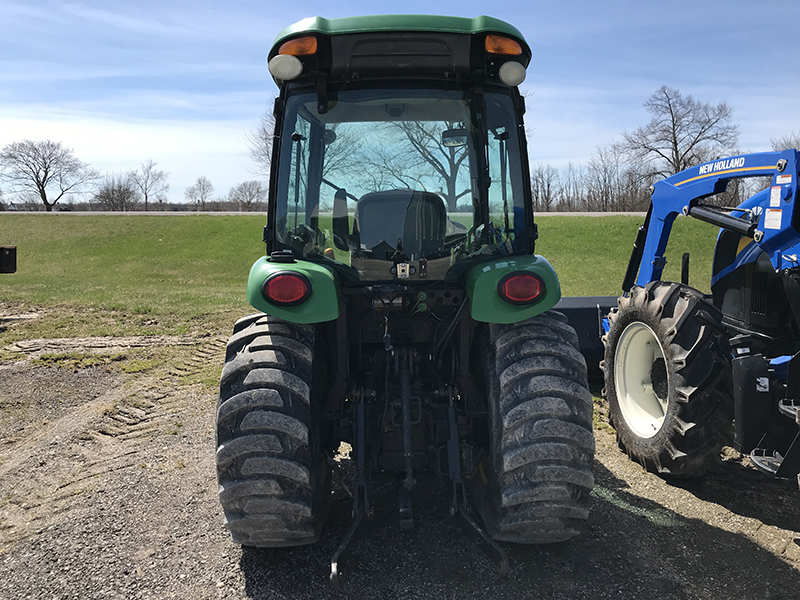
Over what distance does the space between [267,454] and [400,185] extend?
1477mm

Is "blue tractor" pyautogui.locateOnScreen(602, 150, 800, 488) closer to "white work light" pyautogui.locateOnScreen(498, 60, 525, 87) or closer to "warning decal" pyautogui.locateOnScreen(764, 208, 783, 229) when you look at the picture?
"warning decal" pyautogui.locateOnScreen(764, 208, 783, 229)

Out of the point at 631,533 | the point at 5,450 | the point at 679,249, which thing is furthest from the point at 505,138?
the point at 679,249

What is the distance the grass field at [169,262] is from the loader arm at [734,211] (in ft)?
22.5

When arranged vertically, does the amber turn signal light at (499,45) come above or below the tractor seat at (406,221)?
above

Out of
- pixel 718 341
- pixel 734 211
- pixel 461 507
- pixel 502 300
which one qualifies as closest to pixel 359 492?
pixel 461 507

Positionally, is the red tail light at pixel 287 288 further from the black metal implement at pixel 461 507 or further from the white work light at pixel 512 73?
the white work light at pixel 512 73

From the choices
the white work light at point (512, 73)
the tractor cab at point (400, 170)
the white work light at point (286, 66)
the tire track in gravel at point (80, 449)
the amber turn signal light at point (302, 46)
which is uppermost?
the amber turn signal light at point (302, 46)

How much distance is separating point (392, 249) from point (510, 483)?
4.11 feet

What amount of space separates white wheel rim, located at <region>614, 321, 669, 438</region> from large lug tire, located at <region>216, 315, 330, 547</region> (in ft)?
8.70

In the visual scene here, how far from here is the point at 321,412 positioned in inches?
123

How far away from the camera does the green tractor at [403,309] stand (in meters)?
2.68

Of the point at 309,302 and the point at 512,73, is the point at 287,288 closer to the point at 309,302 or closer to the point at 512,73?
the point at 309,302

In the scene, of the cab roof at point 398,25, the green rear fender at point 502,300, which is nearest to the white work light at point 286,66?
the cab roof at point 398,25

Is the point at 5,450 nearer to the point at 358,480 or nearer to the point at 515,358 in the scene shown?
the point at 358,480
